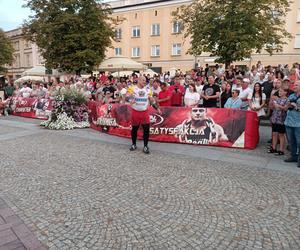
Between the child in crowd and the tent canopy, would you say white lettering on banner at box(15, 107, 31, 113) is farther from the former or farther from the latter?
the child in crowd

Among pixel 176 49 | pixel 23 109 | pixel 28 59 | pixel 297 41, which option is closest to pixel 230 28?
pixel 23 109

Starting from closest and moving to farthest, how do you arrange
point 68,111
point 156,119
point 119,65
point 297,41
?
point 156,119
point 68,111
point 119,65
point 297,41

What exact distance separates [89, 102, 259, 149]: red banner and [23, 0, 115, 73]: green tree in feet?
48.3

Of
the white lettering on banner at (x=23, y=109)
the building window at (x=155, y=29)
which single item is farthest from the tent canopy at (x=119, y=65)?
the building window at (x=155, y=29)

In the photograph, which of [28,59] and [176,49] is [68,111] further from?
[28,59]

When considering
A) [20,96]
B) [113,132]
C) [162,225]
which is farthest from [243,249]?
[20,96]

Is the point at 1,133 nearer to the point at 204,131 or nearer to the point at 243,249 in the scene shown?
the point at 204,131

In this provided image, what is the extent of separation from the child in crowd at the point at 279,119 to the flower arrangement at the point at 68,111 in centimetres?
695

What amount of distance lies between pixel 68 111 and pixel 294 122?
802 centimetres

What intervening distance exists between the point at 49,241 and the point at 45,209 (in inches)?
35.1

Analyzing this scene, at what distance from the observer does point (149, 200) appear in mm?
4547

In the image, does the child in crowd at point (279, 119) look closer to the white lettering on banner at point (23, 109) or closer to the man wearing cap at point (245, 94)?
the man wearing cap at point (245, 94)

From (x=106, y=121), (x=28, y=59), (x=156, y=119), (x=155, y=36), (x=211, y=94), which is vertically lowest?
(x=106, y=121)

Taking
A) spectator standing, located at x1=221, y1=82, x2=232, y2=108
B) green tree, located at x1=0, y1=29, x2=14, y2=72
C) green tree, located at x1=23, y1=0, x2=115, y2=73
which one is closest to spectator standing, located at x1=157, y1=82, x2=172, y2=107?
spectator standing, located at x1=221, y1=82, x2=232, y2=108
